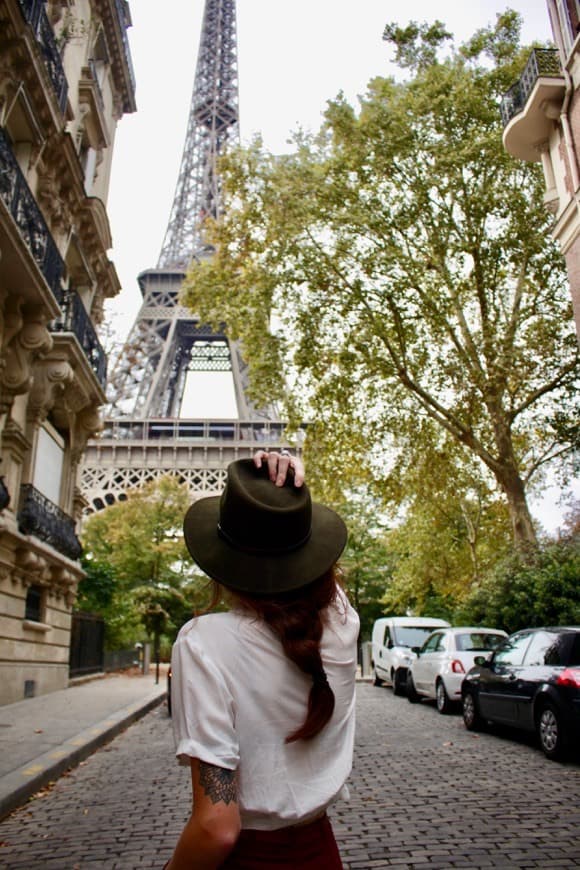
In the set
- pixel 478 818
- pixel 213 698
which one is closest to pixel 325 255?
pixel 478 818

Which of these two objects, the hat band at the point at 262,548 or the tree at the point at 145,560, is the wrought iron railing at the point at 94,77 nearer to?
the tree at the point at 145,560

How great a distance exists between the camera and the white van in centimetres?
1795

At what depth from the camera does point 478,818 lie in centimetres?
577

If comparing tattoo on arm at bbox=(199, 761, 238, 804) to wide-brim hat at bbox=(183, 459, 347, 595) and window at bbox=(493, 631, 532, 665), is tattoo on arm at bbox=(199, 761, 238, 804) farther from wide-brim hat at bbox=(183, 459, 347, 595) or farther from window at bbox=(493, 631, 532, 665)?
window at bbox=(493, 631, 532, 665)

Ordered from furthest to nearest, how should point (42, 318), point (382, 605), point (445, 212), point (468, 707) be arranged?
point (382, 605) → point (445, 212) → point (42, 318) → point (468, 707)

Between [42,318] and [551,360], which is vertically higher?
[551,360]

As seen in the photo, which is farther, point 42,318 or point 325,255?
point 325,255

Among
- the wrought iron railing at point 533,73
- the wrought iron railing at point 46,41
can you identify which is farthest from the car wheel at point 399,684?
the wrought iron railing at point 46,41

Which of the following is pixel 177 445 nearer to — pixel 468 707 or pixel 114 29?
pixel 114 29

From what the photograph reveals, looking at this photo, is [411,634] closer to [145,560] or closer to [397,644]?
[397,644]

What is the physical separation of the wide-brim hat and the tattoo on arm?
0.38 metres

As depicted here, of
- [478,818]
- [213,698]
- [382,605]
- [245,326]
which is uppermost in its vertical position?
[245,326]

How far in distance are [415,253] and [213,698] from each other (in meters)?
21.0

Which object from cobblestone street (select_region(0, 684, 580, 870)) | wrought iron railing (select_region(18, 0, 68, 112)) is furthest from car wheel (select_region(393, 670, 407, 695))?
wrought iron railing (select_region(18, 0, 68, 112))
